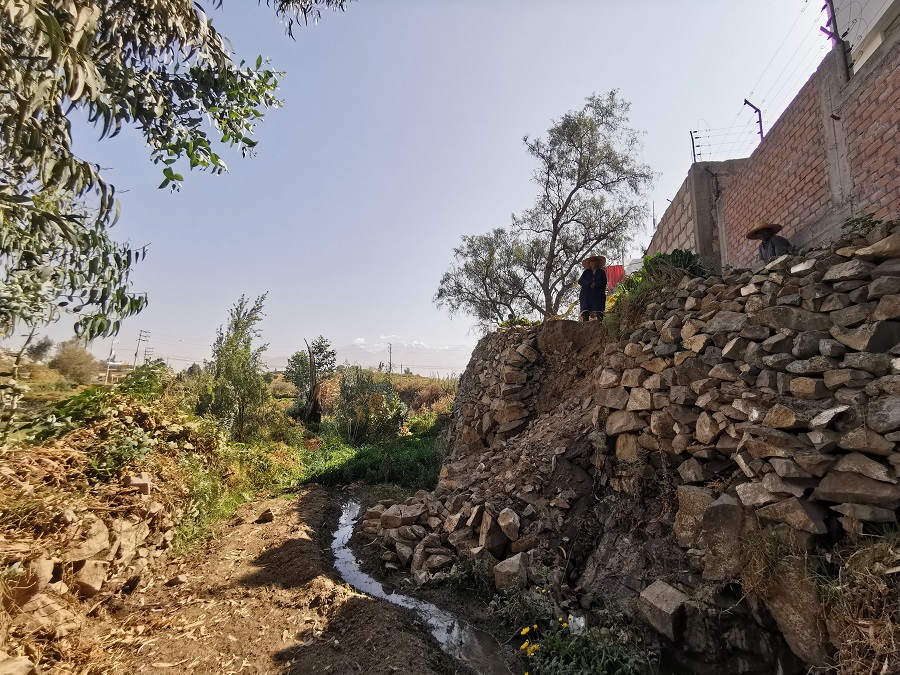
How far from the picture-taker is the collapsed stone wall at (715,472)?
3061mm

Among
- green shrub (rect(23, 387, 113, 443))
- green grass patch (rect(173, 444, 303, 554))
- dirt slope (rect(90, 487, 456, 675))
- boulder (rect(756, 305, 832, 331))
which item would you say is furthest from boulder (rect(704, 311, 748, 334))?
green shrub (rect(23, 387, 113, 443))

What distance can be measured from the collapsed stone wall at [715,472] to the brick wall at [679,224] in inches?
124

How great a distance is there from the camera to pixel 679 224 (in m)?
8.30

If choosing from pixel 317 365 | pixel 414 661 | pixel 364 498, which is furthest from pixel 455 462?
pixel 317 365

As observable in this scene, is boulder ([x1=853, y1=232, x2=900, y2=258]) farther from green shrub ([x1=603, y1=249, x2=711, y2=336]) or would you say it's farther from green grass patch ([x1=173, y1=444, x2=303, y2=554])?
green grass patch ([x1=173, y1=444, x2=303, y2=554])

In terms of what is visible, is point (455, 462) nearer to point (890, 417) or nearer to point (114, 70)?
point (890, 417)

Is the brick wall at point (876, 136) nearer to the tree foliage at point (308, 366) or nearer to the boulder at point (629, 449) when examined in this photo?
the boulder at point (629, 449)

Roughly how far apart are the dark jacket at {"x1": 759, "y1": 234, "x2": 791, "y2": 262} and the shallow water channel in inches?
212

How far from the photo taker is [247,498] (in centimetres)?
704

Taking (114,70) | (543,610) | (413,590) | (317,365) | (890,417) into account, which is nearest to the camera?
(114,70)

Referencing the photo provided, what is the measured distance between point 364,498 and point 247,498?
88.4 inches

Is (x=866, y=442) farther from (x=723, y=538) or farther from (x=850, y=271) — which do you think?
(x=850, y=271)

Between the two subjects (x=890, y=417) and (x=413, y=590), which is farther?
(x=413, y=590)

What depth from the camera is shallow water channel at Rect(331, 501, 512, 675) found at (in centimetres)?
364
